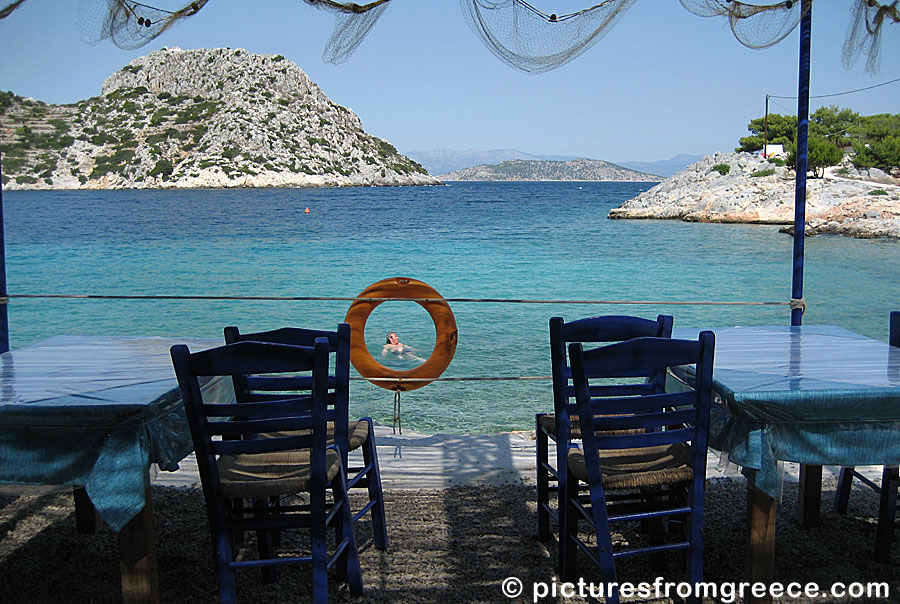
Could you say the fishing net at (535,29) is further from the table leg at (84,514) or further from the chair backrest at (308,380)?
the table leg at (84,514)

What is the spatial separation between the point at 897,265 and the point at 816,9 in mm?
13938

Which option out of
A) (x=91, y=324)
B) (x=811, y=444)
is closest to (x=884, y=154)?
(x=91, y=324)

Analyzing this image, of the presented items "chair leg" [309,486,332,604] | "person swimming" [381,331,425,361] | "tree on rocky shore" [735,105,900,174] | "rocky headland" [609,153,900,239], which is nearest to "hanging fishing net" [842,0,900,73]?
"chair leg" [309,486,332,604]

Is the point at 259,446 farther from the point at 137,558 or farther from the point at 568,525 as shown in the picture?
the point at 568,525

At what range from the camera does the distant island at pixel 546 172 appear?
103375 millimetres

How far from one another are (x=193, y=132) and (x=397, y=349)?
48.2m

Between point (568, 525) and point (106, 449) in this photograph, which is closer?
point (106, 449)

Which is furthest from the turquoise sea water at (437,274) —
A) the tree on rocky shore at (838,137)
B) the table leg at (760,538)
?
the tree on rocky shore at (838,137)

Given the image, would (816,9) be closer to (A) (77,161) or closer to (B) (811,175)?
(B) (811,175)

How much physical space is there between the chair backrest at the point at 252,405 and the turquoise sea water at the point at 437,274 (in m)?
3.54

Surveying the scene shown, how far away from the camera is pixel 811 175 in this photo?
25781mm

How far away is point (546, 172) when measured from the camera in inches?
4166

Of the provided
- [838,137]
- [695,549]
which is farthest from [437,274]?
[838,137]

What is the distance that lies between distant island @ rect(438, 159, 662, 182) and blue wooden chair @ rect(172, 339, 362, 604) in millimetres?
99930
